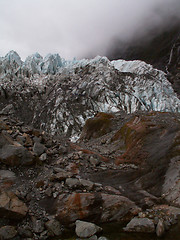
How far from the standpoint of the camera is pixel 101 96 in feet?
450

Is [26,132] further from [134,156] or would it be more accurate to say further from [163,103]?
[163,103]

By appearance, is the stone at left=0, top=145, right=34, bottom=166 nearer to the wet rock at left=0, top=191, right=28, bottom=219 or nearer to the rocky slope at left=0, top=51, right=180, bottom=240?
the rocky slope at left=0, top=51, right=180, bottom=240

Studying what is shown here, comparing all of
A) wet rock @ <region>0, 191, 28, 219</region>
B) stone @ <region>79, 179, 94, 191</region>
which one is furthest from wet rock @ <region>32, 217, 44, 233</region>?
stone @ <region>79, 179, 94, 191</region>

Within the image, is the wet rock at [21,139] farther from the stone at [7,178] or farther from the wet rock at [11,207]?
the wet rock at [11,207]

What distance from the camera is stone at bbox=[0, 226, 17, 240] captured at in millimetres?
7520

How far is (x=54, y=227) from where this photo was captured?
325 inches

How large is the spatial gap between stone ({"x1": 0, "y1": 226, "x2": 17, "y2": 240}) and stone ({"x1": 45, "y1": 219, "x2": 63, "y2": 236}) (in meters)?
1.58

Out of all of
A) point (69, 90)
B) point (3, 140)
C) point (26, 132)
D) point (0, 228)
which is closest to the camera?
point (0, 228)

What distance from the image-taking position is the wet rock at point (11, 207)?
8.43 meters

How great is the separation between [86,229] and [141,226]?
8.95 ft

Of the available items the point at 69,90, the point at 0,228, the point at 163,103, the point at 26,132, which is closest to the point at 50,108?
the point at 69,90

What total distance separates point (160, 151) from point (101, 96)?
410ft

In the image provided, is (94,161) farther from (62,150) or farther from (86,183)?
(62,150)

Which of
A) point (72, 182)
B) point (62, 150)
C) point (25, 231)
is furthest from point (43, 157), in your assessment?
point (25, 231)
